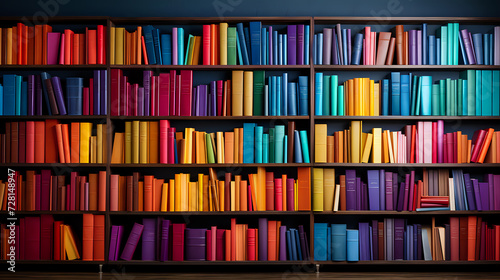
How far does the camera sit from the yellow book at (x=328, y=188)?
3.61 m

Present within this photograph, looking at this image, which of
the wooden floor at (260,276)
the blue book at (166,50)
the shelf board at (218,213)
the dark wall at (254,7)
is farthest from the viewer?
the dark wall at (254,7)

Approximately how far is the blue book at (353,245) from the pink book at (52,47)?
2.90 m

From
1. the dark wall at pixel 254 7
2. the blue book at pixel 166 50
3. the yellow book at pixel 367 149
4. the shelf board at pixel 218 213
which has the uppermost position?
the dark wall at pixel 254 7

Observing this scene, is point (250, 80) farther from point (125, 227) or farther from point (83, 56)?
point (125, 227)

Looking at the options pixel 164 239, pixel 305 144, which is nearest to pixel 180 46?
pixel 305 144

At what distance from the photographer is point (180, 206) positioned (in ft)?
11.8

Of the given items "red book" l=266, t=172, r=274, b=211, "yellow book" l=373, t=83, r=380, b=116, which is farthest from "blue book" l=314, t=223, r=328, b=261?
"yellow book" l=373, t=83, r=380, b=116

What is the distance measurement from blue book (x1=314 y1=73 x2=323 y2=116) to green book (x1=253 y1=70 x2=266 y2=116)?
449mm

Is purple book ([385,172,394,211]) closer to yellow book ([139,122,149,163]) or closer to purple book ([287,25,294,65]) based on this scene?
purple book ([287,25,294,65])

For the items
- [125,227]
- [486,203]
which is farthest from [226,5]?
[486,203]

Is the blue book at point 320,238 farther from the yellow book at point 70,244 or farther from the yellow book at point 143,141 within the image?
the yellow book at point 70,244

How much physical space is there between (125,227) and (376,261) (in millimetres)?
2192

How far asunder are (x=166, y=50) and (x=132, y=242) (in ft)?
5.42

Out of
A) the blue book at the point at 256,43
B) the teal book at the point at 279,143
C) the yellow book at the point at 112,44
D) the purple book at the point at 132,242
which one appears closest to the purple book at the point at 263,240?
the teal book at the point at 279,143
